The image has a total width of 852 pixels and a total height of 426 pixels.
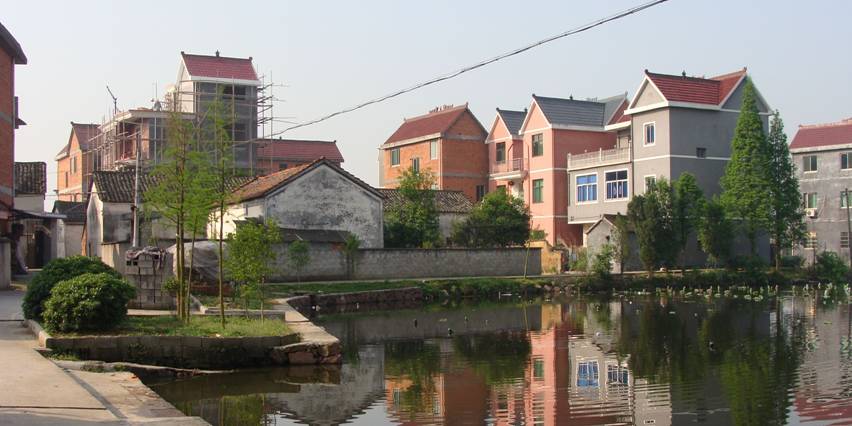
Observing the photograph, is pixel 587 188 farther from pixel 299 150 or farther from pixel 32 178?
pixel 32 178

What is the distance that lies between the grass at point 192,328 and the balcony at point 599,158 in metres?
33.5

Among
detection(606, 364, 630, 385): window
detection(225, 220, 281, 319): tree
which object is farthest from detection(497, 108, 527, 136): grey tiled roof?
detection(606, 364, 630, 385): window

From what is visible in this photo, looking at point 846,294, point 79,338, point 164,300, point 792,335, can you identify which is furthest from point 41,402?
point 846,294

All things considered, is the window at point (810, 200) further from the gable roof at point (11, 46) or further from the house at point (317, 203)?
the gable roof at point (11, 46)

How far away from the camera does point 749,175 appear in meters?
45.3

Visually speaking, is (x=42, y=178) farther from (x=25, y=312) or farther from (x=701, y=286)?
(x=701, y=286)

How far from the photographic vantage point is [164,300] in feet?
80.0

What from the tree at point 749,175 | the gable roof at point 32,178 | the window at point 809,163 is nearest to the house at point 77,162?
the gable roof at point 32,178

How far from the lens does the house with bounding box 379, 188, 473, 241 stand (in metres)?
49.6

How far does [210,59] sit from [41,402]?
165 feet

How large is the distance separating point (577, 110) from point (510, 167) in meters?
5.80

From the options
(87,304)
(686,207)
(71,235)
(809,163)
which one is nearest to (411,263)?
(686,207)

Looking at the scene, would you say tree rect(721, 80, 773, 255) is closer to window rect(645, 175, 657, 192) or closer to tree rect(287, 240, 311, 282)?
window rect(645, 175, 657, 192)

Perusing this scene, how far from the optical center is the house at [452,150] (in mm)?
59844
